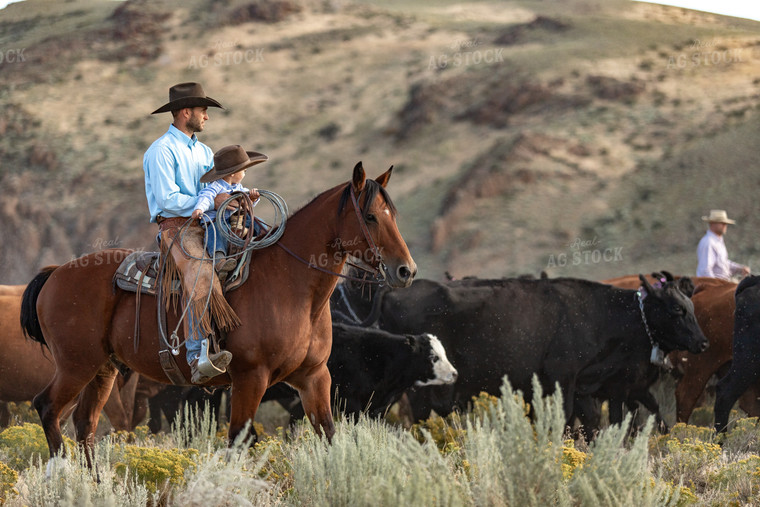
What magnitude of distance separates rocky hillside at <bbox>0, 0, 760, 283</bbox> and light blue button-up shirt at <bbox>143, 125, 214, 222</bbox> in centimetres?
2556

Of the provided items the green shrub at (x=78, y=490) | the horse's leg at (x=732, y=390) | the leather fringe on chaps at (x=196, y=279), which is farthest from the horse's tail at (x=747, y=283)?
the green shrub at (x=78, y=490)

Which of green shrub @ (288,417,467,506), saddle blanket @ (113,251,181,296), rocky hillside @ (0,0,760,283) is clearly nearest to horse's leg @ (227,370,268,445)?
green shrub @ (288,417,467,506)

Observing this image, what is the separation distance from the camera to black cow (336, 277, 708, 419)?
11180 millimetres

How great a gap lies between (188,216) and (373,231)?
150 cm

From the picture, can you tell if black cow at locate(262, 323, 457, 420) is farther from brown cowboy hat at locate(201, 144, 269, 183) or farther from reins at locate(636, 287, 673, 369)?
brown cowboy hat at locate(201, 144, 269, 183)

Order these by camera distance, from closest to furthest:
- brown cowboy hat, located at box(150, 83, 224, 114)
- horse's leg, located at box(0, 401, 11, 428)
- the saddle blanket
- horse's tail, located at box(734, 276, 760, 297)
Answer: the saddle blanket
brown cowboy hat, located at box(150, 83, 224, 114)
horse's tail, located at box(734, 276, 760, 297)
horse's leg, located at box(0, 401, 11, 428)

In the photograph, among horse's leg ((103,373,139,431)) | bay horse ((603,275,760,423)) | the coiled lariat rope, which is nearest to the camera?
the coiled lariat rope

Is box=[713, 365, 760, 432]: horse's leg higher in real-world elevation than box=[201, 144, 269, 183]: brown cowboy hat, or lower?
lower

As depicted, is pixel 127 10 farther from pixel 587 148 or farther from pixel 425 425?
pixel 425 425

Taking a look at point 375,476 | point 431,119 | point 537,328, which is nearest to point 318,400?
point 375,476

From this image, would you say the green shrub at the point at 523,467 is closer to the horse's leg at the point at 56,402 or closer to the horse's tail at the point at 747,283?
the horse's leg at the point at 56,402

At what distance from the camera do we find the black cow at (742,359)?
1035cm

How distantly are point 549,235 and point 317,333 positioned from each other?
3269cm

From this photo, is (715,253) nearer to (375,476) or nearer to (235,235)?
(235,235)
